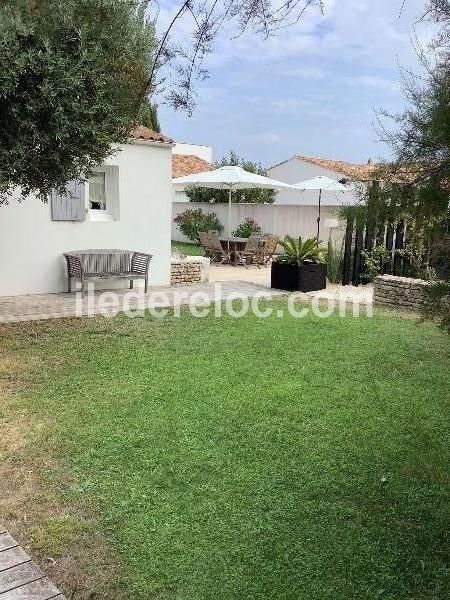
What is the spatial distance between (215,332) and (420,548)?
5603mm

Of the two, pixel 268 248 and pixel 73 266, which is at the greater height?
pixel 268 248

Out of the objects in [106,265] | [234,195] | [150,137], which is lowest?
[106,265]

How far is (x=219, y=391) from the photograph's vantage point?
232 inches

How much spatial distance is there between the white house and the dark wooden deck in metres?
7.92

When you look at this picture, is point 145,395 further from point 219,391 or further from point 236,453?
point 236,453

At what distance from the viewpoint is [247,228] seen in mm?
22406

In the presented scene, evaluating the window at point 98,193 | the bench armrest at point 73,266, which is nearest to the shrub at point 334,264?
the window at point 98,193

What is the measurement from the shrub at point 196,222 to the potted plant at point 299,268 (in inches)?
432

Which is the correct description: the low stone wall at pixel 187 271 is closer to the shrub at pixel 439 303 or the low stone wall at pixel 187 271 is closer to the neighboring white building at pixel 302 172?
the shrub at pixel 439 303

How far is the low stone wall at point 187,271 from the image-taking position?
13.6 metres

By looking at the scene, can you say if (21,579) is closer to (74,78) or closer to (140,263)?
(74,78)

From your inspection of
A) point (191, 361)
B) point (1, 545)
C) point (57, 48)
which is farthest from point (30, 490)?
point (57, 48)

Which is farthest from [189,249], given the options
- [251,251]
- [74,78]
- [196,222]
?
[74,78]

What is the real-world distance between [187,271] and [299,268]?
113 inches
